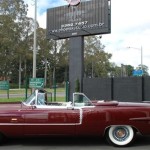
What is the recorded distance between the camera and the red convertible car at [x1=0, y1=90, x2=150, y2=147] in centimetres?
827

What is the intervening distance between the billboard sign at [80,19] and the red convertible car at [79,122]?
44.9 feet

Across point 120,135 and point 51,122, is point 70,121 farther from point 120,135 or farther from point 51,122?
point 120,135

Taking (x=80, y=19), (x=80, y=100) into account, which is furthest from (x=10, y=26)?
(x=80, y=100)

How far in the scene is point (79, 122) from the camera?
27.1 ft

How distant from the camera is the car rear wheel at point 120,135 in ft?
27.5

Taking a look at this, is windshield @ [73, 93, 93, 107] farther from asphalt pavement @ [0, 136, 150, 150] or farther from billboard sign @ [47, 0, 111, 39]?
billboard sign @ [47, 0, 111, 39]

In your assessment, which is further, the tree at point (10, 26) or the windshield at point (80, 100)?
the tree at point (10, 26)

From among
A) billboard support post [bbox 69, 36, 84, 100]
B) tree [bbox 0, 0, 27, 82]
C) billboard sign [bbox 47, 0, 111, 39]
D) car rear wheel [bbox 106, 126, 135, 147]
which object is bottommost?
car rear wheel [bbox 106, 126, 135, 147]

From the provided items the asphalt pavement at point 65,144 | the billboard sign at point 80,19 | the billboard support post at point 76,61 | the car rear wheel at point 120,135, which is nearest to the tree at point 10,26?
the billboard sign at point 80,19

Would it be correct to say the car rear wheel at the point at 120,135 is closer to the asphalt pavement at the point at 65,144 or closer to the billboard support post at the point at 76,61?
the asphalt pavement at the point at 65,144

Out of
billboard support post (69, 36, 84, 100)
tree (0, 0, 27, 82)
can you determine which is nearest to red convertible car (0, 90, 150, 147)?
billboard support post (69, 36, 84, 100)

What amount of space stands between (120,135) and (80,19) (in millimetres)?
15172

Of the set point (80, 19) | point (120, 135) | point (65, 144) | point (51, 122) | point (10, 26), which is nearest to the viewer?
point (51, 122)

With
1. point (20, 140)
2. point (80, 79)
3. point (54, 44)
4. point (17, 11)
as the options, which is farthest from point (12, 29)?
point (20, 140)
